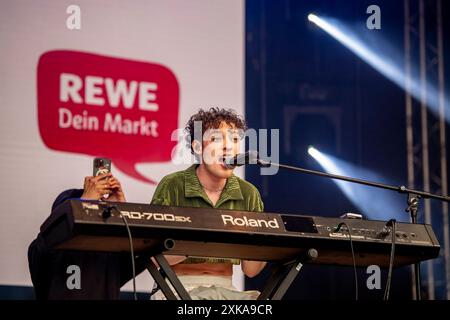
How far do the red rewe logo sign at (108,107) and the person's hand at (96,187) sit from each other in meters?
1.59

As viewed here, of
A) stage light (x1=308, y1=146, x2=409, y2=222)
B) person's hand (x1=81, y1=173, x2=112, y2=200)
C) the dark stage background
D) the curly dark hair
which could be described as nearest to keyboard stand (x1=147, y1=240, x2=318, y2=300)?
person's hand (x1=81, y1=173, x2=112, y2=200)

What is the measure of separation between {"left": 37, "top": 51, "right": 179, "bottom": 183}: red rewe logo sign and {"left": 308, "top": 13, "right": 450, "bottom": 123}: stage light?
1.68 metres

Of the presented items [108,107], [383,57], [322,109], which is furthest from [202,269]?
[383,57]

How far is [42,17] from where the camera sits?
4.62 m

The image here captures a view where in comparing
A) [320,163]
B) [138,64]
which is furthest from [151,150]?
[320,163]

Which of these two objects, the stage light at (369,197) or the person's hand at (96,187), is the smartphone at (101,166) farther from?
the stage light at (369,197)

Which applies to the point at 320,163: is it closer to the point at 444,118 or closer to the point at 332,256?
the point at 444,118

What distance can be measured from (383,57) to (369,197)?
42.8 inches

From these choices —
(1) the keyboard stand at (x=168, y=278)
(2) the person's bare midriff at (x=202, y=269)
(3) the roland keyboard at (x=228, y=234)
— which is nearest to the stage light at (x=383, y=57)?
(2) the person's bare midriff at (x=202, y=269)

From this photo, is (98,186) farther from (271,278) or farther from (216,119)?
(216,119)

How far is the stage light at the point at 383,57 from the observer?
600 centimetres

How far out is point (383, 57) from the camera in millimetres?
6066
